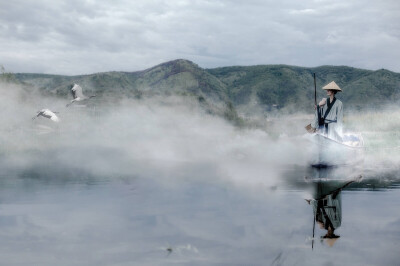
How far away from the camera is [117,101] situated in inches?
3593

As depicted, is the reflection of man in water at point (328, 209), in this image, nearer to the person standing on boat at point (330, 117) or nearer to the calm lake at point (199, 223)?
the calm lake at point (199, 223)

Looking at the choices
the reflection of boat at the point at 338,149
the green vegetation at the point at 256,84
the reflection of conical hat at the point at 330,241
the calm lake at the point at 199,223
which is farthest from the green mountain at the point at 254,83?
the reflection of conical hat at the point at 330,241

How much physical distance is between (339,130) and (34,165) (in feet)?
48.3

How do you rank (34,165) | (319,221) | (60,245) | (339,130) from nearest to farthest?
(60,245)
(319,221)
(339,130)
(34,165)

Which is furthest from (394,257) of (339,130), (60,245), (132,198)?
(339,130)

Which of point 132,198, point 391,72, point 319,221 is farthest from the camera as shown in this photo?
point 391,72

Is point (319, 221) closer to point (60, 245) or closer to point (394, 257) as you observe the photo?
point (394, 257)

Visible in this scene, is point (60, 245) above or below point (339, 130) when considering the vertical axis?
below

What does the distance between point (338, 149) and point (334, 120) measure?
60.2 inches

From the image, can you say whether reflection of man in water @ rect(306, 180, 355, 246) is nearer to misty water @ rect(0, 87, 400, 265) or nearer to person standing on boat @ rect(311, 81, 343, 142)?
misty water @ rect(0, 87, 400, 265)

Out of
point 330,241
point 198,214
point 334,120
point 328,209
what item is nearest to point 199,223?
point 198,214

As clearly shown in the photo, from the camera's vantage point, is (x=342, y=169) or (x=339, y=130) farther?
(x=342, y=169)

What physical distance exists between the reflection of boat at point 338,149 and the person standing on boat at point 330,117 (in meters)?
0.40

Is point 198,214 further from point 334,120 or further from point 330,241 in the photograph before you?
point 334,120
